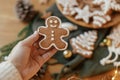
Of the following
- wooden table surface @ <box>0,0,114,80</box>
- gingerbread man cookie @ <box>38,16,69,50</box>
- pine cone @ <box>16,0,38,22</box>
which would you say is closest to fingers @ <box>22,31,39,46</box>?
gingerbread man cookie @ <box>38,16,69,50</box>

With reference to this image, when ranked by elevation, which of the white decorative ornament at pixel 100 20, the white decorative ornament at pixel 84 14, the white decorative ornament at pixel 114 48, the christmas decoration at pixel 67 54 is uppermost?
the white decorative ornament at pixel 84 14

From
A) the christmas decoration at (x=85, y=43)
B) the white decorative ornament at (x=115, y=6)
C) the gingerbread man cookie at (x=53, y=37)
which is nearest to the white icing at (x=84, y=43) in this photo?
the christmas decoration at (x=85, y=43)

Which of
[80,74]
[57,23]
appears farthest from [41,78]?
[57,23]

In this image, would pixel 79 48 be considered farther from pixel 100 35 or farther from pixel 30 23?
pixel 30 23

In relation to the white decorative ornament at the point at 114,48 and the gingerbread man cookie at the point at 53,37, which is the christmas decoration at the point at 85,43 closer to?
the white decorative ornament at the point at 114,48

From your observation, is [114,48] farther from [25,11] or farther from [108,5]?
[25,11]

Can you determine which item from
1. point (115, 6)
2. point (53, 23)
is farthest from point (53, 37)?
point (115, 6)
